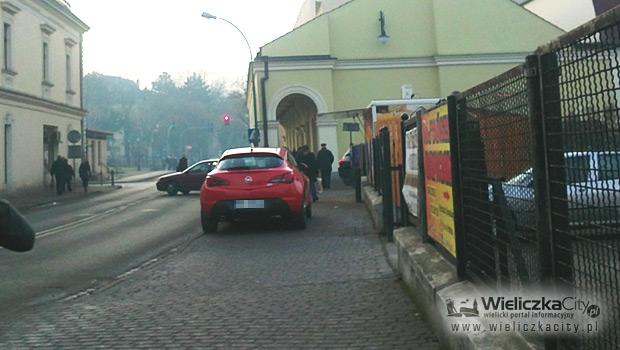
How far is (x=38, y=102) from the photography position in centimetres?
2920

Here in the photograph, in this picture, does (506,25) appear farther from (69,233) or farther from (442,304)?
(442,304)

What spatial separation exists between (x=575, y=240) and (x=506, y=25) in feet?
104

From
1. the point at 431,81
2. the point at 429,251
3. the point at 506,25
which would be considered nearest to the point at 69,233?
the point at 429,251

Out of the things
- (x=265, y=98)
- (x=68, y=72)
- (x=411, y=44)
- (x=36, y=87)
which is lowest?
(x=265, y=98)

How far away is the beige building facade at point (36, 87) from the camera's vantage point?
2645cm

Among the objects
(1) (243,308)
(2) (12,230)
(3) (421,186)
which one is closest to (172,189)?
(1) (243,308)

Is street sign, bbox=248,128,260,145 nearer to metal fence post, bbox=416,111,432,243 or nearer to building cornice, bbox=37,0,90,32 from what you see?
building cornice, bbox=37,0,90,32

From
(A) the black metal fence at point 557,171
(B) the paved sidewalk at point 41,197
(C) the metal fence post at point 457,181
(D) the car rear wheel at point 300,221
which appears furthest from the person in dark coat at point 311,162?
(A) the black metal fence at point 557,171

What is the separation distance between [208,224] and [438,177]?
23.3ft

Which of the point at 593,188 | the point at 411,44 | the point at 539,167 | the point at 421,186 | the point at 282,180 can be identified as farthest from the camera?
the point at 411,44

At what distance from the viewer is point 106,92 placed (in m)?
107

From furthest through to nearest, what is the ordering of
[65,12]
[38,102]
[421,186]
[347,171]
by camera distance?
1. [65,12]
2. [38,102]
3. [347,171]
4. [421,186]

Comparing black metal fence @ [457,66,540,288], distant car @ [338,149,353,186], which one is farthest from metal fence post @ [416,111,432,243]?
distant car @ [338,149,353,186]

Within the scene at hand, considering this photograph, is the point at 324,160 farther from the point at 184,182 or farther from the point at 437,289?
the point at 437,289
